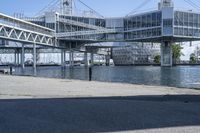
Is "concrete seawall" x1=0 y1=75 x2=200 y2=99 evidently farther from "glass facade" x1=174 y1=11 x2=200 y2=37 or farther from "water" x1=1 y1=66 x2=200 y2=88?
"glass facade" x1=174 y1=11 x2=200 y2=37

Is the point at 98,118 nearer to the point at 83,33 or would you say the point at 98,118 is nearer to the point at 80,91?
the point at 80,91

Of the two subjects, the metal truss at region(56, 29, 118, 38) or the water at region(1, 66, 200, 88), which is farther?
the metal truss at region(56, 29, 118, 38)

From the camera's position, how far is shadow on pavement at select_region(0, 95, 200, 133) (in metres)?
10.9

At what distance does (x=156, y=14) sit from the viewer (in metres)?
147

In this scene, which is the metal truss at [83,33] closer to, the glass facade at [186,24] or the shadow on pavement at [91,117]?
the glass facade at [186,24]

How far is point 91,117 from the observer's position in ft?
41.5

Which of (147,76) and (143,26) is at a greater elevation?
(143,26)

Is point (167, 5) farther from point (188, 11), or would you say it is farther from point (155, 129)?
point (155, 129)

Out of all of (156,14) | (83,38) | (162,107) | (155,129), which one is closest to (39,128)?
(155,129)

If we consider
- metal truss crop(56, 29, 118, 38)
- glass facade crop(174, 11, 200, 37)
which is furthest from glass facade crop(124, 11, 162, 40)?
glass facade crop(174, 11, 200, 37)

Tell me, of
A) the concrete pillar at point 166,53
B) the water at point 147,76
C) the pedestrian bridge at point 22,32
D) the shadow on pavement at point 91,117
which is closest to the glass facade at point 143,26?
the concrete pillar at point 166,53

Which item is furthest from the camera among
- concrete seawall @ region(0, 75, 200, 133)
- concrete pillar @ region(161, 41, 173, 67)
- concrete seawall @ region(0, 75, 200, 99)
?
concrete pillar @ region(161, 41, 173, 67)

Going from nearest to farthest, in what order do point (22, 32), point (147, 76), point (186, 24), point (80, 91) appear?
point (80, 91) < point (147, 76) < point (22, 32) < point (186, 24)

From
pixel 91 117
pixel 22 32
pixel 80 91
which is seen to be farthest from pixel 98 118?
pixel 22 32
